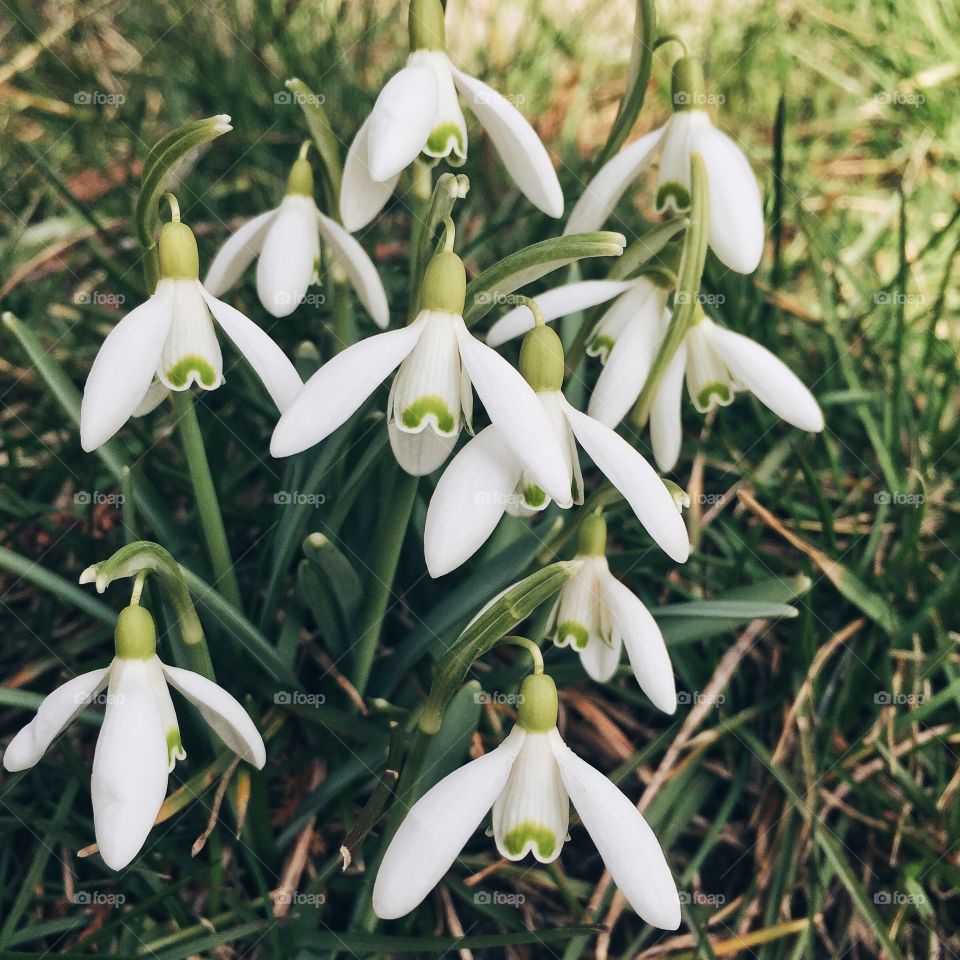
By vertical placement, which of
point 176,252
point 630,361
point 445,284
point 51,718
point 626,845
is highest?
point 176,252

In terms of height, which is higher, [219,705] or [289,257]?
[289,257]

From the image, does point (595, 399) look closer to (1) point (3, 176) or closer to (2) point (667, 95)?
(2) point (667, 95)

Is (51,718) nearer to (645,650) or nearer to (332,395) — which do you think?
(332,395)

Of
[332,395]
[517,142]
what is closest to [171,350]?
[332,395]

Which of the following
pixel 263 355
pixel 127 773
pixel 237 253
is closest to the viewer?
pixel 127 773

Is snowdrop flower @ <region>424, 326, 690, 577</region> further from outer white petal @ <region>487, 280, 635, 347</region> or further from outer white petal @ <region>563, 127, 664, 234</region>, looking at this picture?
outer white petal @ <region>563, 127, 664, 234</region>

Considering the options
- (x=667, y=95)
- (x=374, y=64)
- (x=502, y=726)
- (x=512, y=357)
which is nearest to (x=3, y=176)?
(x=374, y=64)
